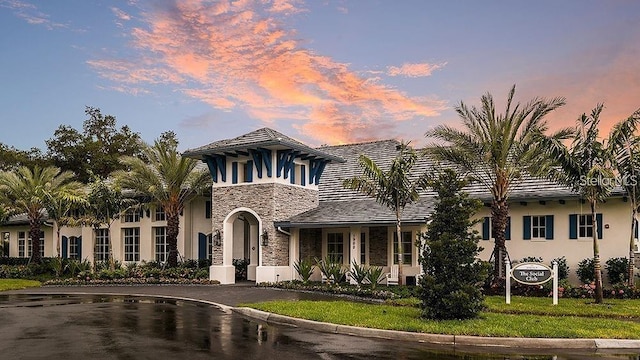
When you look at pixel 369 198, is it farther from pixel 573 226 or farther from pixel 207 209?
pixel 573 226

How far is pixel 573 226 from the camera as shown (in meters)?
24.2

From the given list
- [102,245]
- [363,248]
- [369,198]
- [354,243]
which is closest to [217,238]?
[354,243]

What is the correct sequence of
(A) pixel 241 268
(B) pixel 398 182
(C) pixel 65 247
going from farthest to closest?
(C) pixel 65 247, (A) pixel 241 268, (B) pixel 398 182

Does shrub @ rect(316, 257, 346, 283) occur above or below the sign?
below

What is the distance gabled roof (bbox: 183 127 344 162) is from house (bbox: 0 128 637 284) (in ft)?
0.19

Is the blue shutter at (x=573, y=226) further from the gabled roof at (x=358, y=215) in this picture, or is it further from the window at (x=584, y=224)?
the gabled roof at (x=358, y=215)

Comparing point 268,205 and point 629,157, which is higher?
point 629,157

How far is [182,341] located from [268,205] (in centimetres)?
1514

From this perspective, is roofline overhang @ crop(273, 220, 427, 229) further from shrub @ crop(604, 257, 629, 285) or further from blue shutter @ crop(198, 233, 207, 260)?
shrub @ crop(604, 257, 629, 285)

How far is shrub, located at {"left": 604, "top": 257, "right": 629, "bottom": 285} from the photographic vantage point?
22.3 m

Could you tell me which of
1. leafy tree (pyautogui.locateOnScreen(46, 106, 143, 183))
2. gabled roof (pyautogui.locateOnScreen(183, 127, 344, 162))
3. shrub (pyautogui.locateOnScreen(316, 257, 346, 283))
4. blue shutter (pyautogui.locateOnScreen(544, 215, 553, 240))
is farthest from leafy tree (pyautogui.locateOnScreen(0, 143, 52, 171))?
blue shutter (pyautogui.locateOnScreen(544, 215, 553, 240))

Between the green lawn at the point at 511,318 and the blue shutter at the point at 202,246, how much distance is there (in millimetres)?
14268

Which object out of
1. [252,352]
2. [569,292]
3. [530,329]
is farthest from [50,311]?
[569,292]

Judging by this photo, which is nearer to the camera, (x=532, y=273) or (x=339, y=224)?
(x=532, y=273)
